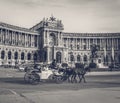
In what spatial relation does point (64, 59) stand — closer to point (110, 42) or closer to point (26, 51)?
point (26, 51)

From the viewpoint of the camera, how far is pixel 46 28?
340 feet

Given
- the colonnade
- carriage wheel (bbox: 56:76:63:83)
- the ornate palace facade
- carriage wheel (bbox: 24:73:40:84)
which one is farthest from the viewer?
the ornate palace facade

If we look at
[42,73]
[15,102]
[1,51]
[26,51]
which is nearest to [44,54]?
[26,51]

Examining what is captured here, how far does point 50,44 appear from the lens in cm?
10456

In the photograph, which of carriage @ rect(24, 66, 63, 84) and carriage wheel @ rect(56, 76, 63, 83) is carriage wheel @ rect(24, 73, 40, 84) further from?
carriage wheel @ rect(56, 76, 63, 83)

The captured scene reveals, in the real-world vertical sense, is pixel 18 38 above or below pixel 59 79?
above

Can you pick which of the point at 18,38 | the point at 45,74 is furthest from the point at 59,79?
the point at 18,38

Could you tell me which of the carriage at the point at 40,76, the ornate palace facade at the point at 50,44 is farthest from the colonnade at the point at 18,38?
the carriage at the point at 40,76

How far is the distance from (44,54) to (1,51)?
20365 mm

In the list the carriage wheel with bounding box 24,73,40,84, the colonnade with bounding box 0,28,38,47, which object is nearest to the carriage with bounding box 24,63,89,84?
the carriage wheel with bounding box 24,73,40,84

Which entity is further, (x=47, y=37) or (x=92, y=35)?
(x=92, y=35)

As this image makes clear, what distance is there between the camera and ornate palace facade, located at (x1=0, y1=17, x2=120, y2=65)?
9162cm

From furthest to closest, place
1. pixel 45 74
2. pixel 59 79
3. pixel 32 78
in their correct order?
1. pixel 59 79
2. pixel 45 74
3. pixel 32 78

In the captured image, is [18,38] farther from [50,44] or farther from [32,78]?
[32,78]
